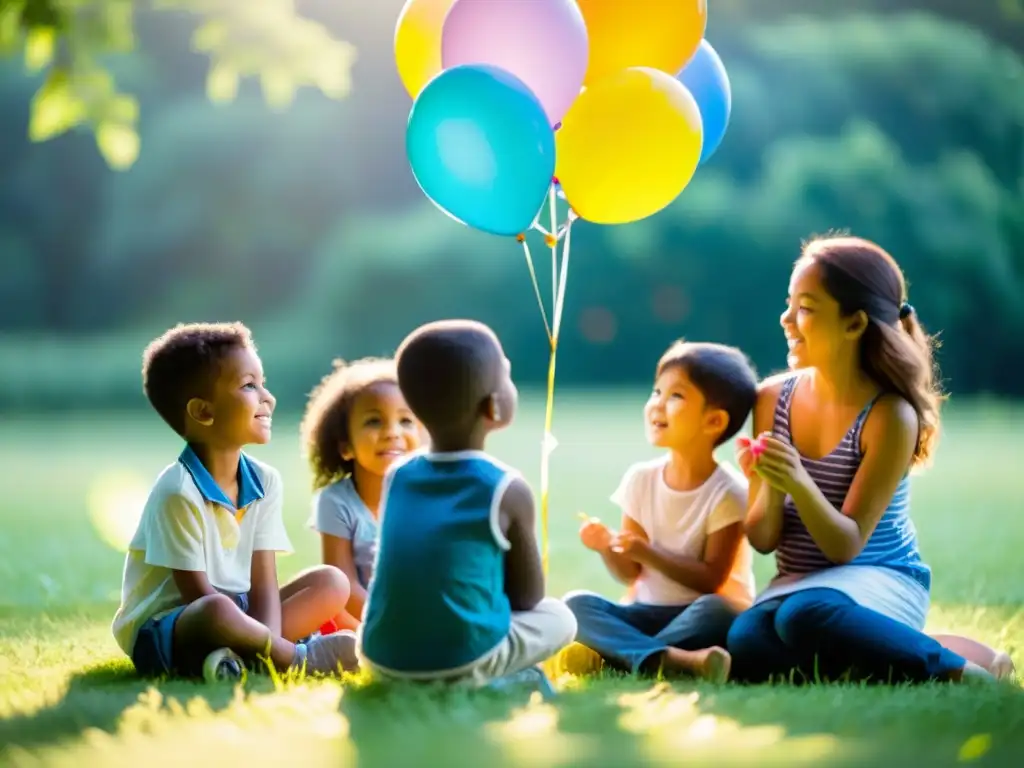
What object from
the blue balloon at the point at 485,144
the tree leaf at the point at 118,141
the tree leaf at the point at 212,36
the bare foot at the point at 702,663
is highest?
the tree leaf at the point at 212,36

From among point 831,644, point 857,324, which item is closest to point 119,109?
point 857,324

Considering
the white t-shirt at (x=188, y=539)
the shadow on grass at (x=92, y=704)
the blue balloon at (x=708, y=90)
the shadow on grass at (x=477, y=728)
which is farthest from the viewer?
the blue balloon at (x=708, y=90)

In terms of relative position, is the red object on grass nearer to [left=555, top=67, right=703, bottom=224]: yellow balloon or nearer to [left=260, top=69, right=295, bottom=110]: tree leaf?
[left=555, top=67, right=703, bottom=224]: yellow balloon

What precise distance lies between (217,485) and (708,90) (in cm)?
149

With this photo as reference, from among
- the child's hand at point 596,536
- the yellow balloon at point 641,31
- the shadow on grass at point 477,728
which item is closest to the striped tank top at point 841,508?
the child's hand at point 596,536

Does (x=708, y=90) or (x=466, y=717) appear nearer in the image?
(x=466, y=717)

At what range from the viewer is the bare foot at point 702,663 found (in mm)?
2434

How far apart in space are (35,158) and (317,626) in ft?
39.2

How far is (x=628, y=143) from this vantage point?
8.37 ft

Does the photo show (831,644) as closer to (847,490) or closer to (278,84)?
(847,490)

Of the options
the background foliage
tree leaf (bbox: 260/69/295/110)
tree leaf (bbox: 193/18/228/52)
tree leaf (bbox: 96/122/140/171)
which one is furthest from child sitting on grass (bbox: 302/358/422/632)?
the background foliage

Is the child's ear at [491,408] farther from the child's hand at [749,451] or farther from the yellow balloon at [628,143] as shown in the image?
the yellow balloon at [628,143]

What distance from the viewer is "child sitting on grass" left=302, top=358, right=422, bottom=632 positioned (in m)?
2.87

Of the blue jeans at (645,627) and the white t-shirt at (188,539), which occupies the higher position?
the white t-shirt at (188,539)
